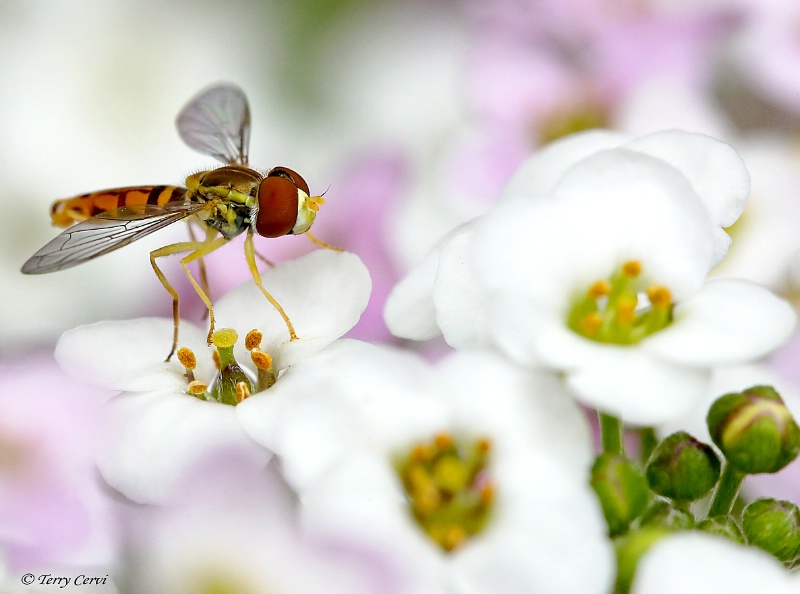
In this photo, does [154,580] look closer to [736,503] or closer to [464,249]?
[464,249]

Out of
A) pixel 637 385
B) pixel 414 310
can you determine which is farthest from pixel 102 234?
pixel 637 385

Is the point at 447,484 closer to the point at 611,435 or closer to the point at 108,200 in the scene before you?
the point at 611,435

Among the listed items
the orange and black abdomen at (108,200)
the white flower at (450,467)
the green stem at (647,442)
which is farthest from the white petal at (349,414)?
the orange and black abdomen at (108,200)

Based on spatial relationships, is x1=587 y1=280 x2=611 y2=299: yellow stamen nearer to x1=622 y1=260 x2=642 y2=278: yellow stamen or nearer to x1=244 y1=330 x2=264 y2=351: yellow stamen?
x1=622 y1=260 x2=642 y2=278: yellow stamen

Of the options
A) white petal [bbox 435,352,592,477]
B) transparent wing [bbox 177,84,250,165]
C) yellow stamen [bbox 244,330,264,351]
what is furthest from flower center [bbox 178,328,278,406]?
transparent wing [bbox 177,84,250,165]

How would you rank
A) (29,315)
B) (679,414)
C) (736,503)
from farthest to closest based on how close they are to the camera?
1. (29,315)
2. (736,503)
3. (679,414)

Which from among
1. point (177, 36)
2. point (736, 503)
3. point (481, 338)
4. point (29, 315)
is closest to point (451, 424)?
point (481, 338)

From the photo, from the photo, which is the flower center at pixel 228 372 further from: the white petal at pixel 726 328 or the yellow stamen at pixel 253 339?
the white petal at pixel 726 328
